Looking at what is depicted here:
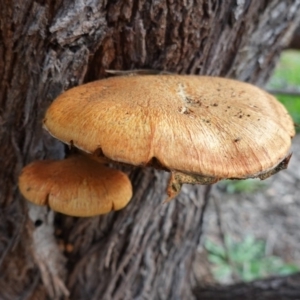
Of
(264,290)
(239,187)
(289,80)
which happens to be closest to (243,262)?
(239,187)

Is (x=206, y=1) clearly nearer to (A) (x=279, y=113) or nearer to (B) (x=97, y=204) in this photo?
(A) (x=279, y=113)

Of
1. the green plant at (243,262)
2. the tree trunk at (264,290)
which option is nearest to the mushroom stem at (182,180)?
the tree trunk at (264,290)

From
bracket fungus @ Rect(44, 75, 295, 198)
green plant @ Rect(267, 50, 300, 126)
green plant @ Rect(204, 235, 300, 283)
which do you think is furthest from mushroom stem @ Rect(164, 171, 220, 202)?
green plant @ Rect(267, 50, 300, 126)

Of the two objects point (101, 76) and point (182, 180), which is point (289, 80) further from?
point (182, 180)

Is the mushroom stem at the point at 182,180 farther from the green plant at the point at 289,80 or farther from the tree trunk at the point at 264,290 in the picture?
the green plant at the point at 289,80

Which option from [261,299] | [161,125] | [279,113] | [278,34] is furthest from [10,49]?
[261,299]

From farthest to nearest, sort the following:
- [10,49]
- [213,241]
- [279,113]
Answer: [213,241]
[10,49]
[279,113]

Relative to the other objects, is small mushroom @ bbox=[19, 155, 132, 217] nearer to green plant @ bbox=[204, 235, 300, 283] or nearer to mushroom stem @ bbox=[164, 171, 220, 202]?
mushroom stem @ bbox=[164, 171, 220, 202]
